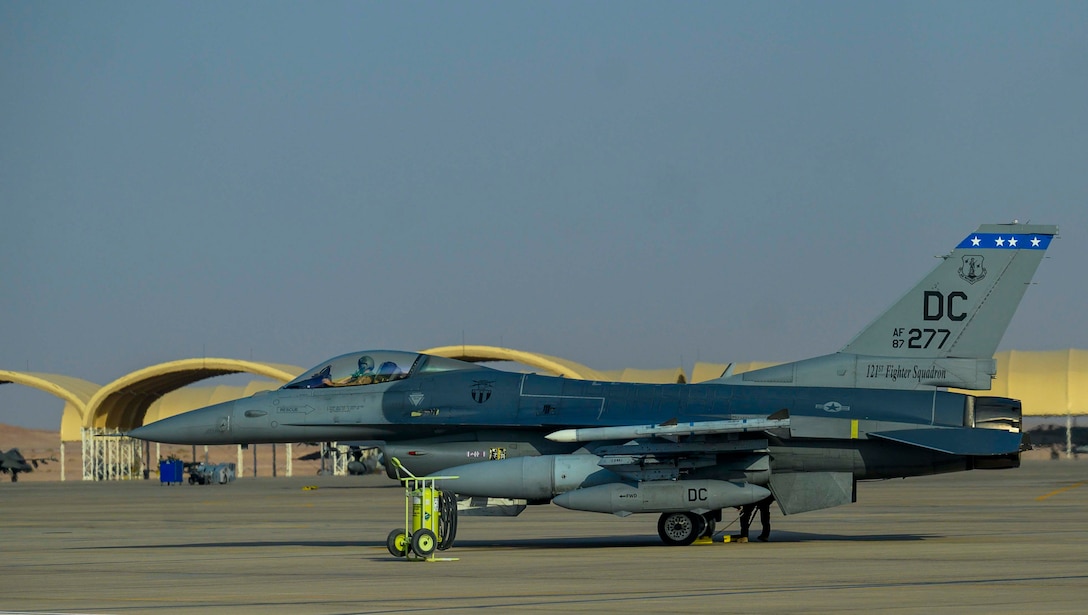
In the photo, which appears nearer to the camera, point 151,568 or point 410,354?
point 151,568

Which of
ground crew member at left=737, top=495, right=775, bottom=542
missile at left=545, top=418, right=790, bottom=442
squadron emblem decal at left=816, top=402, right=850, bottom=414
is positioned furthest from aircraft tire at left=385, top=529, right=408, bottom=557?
squadron emblem decal at left=816, top=402, right=850, bottom=414

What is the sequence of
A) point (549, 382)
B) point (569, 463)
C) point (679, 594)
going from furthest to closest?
point (549, 382)
point (569, 463)
point (679, 594)

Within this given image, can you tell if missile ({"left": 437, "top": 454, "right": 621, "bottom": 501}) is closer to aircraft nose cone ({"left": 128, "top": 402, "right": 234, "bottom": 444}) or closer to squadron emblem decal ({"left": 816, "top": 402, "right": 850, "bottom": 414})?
squadron emblem decal ({"left": 816, "top": 402, "right": 850, "bottom": 414})

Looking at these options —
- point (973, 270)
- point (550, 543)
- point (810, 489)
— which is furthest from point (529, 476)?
point (973, 270)

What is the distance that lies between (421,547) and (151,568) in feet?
10.4

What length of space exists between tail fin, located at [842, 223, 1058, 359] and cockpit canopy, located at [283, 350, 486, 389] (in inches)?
258

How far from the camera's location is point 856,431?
63.9 ft

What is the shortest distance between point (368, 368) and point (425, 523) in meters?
4.15

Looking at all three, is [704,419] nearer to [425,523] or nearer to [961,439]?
[961,439]

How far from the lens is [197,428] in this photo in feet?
69.3

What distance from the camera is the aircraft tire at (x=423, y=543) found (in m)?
17.1

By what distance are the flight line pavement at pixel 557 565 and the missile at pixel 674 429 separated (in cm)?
153

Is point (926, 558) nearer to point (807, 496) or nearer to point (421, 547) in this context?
point (807, 496)

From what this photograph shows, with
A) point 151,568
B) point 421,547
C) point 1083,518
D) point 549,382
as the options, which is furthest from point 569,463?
point 1083,518
